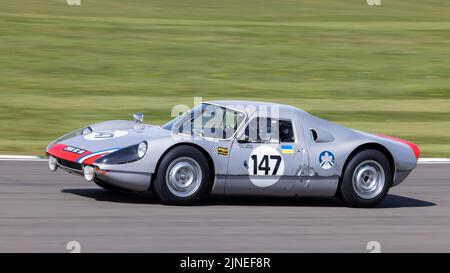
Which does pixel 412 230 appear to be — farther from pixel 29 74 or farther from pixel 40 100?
pixel 29 74

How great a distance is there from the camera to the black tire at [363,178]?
9.65 m

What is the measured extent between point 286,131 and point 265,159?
1.42 feet

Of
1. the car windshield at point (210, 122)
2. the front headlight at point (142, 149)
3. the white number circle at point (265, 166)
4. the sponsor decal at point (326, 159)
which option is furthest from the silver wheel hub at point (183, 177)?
the sponsor decal at point (326, 159)

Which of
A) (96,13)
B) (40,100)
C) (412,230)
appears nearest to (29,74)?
(40,100)

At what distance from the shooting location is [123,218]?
854 cm

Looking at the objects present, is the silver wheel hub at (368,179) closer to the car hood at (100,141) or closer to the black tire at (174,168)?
the black tire at (174,168)

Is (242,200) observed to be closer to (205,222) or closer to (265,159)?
(265,159)

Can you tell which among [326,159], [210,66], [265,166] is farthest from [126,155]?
[210,66]

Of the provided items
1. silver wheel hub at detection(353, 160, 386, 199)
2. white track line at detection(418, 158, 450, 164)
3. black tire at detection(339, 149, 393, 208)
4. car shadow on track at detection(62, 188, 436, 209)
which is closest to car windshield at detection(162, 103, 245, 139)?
car shadow on track at detection(62, 188, 436, 209)

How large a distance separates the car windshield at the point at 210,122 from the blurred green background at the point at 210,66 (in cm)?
441

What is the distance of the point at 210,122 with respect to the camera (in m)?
9.54

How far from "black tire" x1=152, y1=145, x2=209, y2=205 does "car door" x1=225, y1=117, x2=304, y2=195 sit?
292 mm

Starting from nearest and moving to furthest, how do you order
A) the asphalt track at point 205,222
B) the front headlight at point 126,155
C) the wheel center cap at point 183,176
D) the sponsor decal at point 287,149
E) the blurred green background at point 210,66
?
1. the asphalt track at point 205,222
2. the front headlight at point 126,155
3. the wheel center cap at point 183,176
4. the sponsor decal at point 287,149
5. the blurred green background at point 210,66

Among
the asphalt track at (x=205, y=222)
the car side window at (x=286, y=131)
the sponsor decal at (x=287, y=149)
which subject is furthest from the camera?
the car side window at (x=286, y=131)
